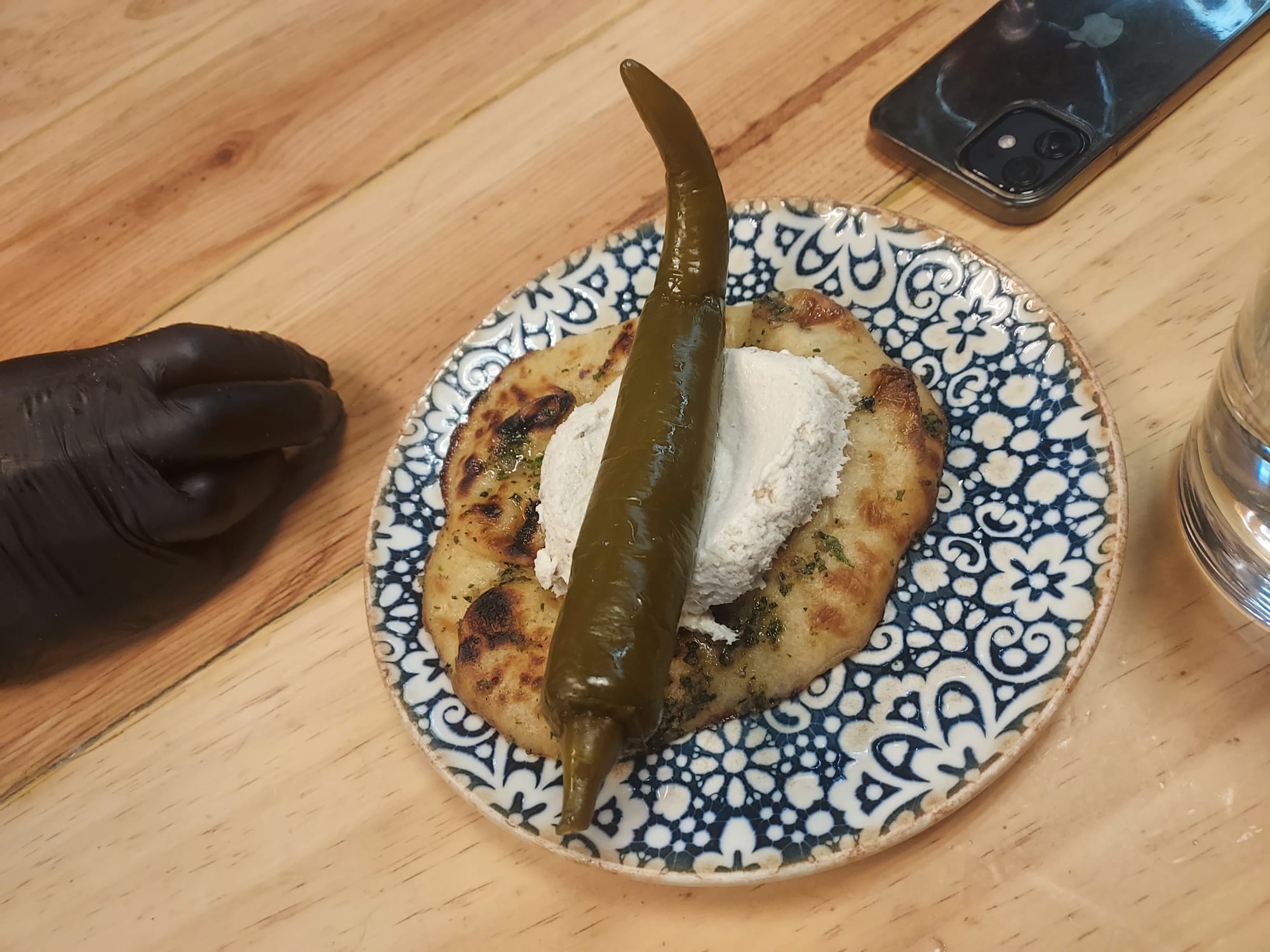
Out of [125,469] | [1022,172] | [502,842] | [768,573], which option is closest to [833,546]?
[768,573]

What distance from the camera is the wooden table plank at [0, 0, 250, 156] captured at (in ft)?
10.2

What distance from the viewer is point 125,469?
1.92 m

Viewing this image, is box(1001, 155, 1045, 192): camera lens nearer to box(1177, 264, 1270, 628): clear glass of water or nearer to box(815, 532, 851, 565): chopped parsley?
box(1177, 264, 1270, 628): clear glass of water

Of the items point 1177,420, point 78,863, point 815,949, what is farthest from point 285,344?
point 1177,420

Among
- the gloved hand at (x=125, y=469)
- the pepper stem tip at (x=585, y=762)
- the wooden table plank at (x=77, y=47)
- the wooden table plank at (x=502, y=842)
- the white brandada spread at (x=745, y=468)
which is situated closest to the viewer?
the pepper stem tip at (x=585, y=762)

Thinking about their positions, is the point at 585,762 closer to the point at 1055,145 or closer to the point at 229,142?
the point at 1055,145

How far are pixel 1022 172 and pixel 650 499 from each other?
1231 millimetres

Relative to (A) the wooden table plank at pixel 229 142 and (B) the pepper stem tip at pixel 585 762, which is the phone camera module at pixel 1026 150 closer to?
(A) the wooden table plank at pixel 229 142

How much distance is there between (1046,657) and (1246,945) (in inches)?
17.6

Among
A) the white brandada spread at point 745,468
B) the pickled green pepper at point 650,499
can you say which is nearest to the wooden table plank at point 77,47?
the pickled green pepper at point 650,499

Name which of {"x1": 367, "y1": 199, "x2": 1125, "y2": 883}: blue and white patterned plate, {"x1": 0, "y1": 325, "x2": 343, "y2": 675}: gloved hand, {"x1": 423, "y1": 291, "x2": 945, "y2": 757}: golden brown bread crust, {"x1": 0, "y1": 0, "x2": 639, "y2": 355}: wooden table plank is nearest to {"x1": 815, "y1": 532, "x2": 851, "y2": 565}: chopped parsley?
{"x1": 423, "y1": 291, "x2": 945, "y2": 757}: golden brown bread crust

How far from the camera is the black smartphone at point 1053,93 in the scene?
200cm

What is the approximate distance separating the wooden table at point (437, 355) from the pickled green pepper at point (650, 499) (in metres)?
0.45

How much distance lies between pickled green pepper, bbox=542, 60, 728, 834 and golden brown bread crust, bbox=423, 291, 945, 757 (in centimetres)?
18
